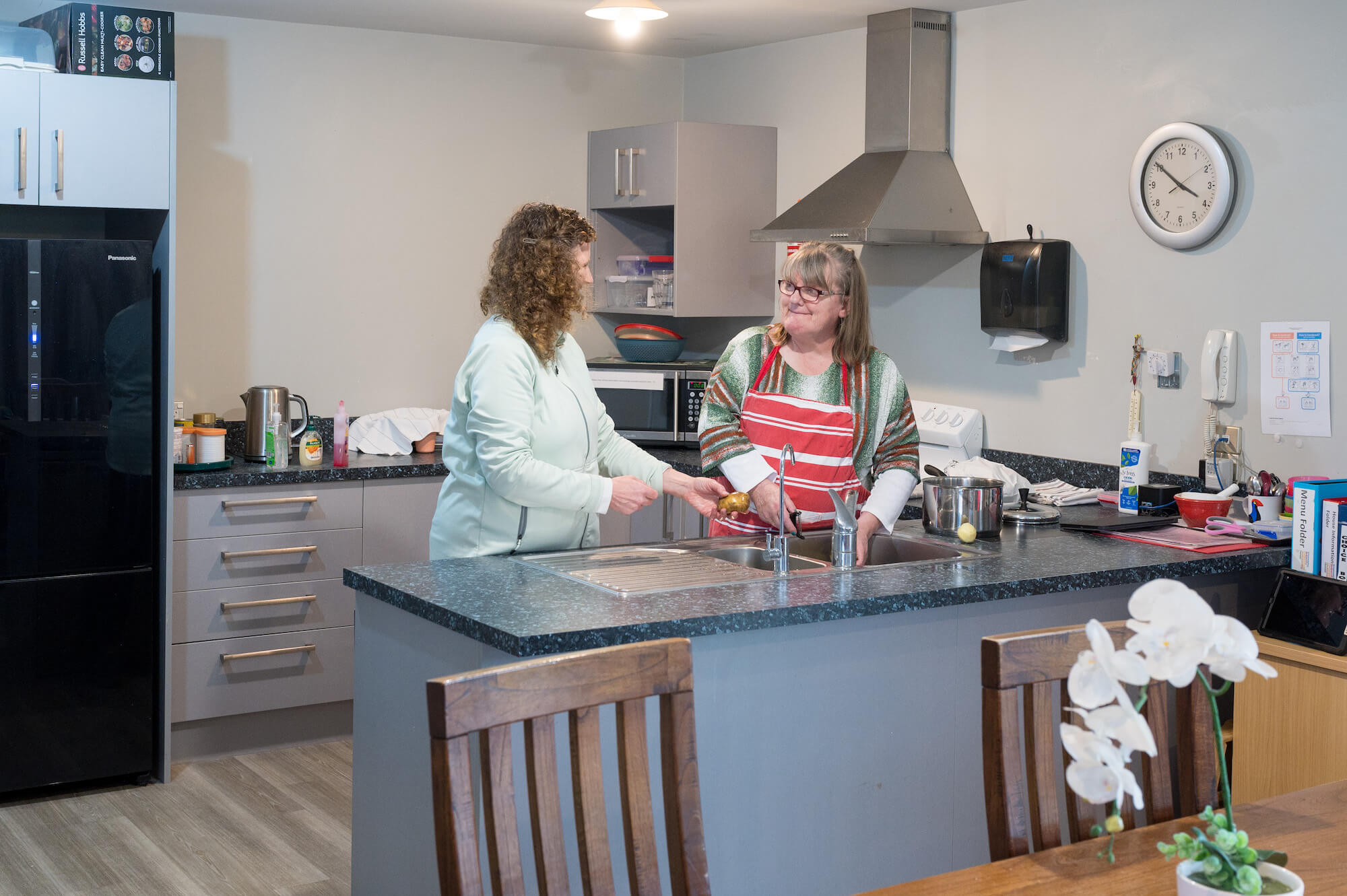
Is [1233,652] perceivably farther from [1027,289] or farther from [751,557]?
[1027,289]

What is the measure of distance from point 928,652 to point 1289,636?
876 millimetres

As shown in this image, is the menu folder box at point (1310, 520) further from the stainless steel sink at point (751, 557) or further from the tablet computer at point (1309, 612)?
the stainless steel sink at point (751, 557)

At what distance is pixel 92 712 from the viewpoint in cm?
360

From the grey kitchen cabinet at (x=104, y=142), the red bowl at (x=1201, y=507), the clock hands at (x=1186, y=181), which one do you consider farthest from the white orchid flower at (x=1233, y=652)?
the grey kitchen cabinet at (x=104, y=142)

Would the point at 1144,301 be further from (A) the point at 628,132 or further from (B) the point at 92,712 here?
(B) the point at 92,712

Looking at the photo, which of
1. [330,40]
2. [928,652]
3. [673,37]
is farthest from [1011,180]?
[330,40]

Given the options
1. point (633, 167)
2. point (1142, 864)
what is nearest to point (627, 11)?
point (633, 167)

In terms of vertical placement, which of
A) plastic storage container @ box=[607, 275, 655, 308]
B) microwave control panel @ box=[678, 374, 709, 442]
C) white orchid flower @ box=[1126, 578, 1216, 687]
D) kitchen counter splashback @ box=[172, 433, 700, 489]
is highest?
plastic storage container @ box=[607, 275, 655, 308]

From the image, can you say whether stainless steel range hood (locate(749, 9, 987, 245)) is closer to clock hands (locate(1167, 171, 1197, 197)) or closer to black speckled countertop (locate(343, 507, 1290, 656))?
clock hands (locate(1167, 171, 1197, 197))

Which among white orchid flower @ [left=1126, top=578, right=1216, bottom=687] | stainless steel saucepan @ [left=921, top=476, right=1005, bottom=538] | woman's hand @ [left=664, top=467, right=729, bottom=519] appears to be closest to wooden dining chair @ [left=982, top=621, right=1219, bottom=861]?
white orchid flower @ [left=1126, top=578, right=1216, bottom=687]

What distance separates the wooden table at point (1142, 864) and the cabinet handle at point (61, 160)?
301 centimetres

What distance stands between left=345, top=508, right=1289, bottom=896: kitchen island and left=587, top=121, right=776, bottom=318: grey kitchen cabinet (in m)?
2.20

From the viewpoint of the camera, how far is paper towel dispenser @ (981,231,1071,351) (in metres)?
3.59

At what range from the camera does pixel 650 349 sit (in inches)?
188
